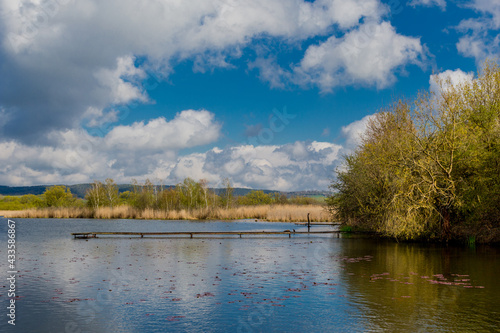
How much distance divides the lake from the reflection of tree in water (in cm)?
4

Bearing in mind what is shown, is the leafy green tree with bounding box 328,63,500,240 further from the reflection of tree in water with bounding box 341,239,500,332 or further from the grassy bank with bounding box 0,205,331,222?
the grassy bank with bounding box 0,205,331,222

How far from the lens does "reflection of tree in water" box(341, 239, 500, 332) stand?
1240 cm

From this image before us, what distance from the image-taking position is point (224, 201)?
9875 centimetres

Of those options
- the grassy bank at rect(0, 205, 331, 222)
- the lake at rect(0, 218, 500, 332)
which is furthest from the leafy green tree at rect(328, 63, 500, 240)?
the grassy bank at rect(0, 205, 331, 222)

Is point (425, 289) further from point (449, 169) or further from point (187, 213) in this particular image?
point (187, 213)

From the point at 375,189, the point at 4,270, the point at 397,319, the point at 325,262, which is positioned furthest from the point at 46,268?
the point at 375,189

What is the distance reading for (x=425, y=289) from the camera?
16750mm

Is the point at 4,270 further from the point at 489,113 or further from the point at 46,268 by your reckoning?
the point at 489,113

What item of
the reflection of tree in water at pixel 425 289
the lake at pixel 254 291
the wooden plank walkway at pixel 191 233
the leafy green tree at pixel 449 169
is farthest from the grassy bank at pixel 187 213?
the reflection of tree in water at pixel 425 289

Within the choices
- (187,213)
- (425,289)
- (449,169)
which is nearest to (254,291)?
(425,289)

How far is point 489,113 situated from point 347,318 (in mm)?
26900

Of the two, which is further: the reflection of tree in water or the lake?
the reflection of tree in water

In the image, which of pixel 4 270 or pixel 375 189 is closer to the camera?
pixel 4 270

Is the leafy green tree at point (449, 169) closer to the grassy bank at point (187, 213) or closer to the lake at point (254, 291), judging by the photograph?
the lake at point (254, 291)
